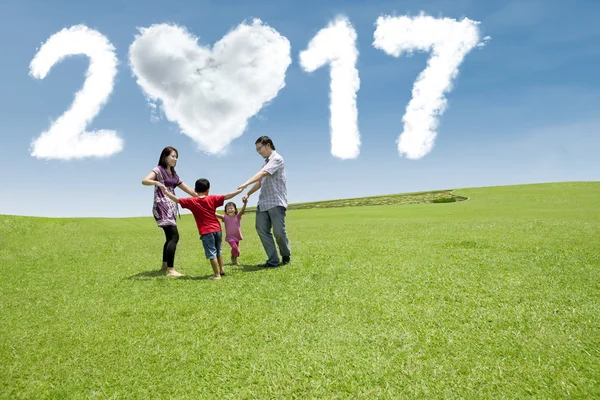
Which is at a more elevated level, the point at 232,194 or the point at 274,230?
the point at 232,194

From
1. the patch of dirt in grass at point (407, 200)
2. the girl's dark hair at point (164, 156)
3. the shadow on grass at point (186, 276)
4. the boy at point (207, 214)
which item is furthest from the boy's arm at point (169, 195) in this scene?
the patch of dirt in grass at point (407, 200)

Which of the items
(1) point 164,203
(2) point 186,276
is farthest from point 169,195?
(2) point 186,276

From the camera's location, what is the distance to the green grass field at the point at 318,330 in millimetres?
3686

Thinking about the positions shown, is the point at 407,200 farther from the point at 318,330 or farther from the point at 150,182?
the point at 318,330

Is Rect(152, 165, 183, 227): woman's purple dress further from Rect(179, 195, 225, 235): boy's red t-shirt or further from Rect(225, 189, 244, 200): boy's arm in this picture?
Rect(225, 189, 244, 200): boy's arm

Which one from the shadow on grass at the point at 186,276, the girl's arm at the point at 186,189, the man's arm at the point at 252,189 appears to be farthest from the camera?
the girl's arm at the point at 186,189

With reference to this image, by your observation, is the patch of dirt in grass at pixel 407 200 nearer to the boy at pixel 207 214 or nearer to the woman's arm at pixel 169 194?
the woman's arm at pixel 169 194

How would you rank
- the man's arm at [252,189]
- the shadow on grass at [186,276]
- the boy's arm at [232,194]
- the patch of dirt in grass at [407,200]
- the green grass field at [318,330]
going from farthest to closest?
the patch of dirt in grass at [407,200], the man's arm at [252,189], the shadow on grass at [186,276], the boy's arm at [232,194], the green grass field at [318,330]

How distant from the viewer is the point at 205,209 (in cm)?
788

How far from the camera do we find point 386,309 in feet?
17.9

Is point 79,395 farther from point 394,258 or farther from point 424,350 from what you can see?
point 394,258

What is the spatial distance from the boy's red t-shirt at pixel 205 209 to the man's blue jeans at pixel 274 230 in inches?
49.1

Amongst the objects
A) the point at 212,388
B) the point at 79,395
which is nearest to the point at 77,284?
the point at 79,395

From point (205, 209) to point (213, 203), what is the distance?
0.70ft
